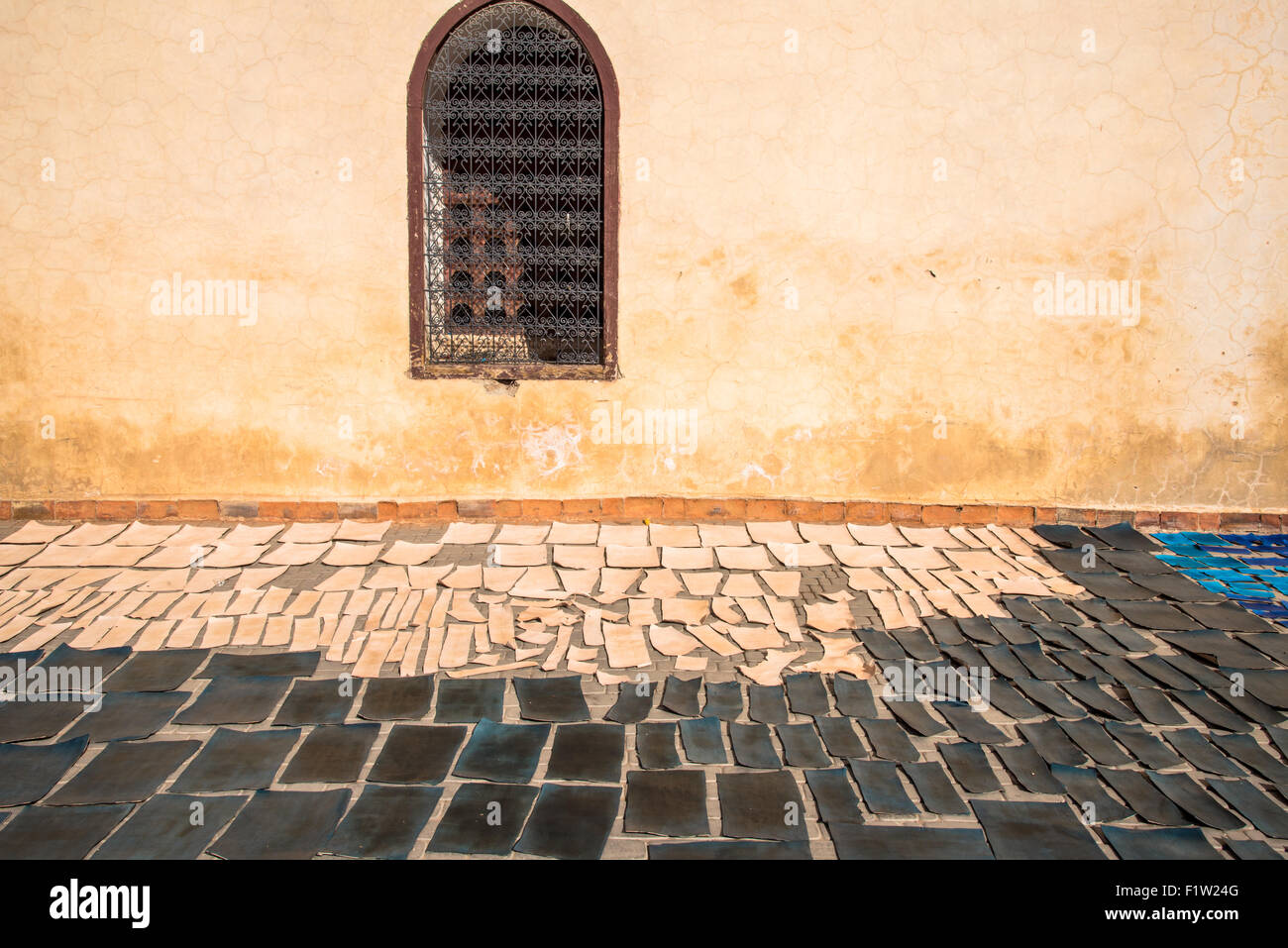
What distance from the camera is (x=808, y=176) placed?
17.1ft

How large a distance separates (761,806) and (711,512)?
2.83 m

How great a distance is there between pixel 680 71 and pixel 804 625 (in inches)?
130

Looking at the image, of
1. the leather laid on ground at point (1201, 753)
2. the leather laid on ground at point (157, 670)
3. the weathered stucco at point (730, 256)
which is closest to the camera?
the leather laid on ground at point (1201, 753)

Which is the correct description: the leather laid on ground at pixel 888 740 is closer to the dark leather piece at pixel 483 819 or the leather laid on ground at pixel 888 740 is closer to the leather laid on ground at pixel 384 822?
the dark leather piece at pixel 483 819

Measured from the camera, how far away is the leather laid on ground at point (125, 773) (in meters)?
2.68

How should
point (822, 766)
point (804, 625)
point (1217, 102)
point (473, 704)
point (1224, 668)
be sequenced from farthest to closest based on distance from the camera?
point (1217, 102) → point (804, 625) → point (1224, 668) → point (473, 704) → point (822, 766)

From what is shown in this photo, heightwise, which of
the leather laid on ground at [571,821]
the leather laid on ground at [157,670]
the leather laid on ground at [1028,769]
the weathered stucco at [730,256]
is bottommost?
the leather laid on ground at [571,821]

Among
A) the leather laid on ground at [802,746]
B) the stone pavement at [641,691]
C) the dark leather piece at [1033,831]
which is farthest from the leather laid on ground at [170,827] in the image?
the dark leather piece at [1033,831]

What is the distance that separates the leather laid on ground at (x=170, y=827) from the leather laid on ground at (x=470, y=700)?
2.51 ft

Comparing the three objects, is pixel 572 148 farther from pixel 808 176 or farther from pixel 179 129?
pixel 179 129

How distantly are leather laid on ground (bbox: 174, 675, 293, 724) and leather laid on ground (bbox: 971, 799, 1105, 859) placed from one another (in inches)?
98.8

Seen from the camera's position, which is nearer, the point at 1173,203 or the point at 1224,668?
the point at 1224,668
